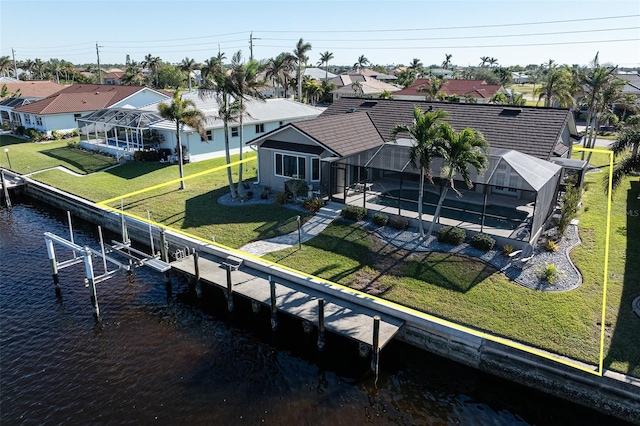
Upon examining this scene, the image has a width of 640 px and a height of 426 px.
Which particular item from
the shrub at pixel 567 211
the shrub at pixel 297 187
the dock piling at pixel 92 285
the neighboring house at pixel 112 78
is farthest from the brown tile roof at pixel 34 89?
the shrub at pixel 567 211

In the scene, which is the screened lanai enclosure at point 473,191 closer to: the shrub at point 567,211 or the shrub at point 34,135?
the shrub at point 567,211

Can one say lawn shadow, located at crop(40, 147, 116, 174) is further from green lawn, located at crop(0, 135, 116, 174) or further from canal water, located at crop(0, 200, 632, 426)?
canal water, located at crop(0, 200, 632, 426)

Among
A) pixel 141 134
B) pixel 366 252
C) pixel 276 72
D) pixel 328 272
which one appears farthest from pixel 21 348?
pixel 276 72

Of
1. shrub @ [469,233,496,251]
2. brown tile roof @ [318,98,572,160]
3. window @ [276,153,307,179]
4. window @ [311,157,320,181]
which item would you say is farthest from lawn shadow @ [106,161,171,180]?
shrub @ [469,233,496,251]

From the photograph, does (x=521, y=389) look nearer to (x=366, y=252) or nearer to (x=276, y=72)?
(x=366, y=252)

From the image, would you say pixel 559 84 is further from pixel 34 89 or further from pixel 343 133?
pixel 34 89

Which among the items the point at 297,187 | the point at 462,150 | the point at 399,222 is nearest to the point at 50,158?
the point at 297,187
